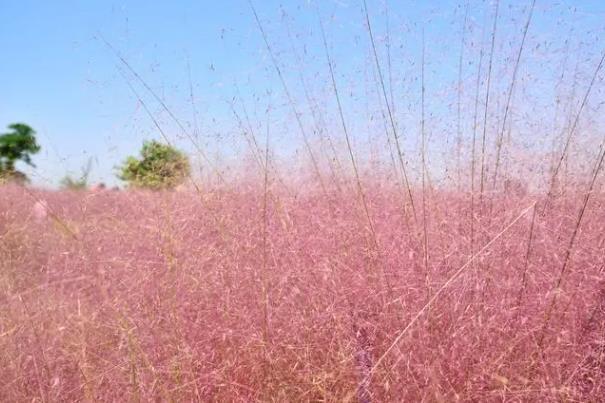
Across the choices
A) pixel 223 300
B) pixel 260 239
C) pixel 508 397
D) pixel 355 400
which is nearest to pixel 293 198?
pixel 260 239

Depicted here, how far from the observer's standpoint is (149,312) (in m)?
1.93

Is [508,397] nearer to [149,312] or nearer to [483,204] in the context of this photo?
[483,204]

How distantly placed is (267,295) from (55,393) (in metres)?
0.75

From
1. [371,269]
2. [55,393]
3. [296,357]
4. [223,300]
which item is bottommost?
[55,393]

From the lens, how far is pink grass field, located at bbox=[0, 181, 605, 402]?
151cm

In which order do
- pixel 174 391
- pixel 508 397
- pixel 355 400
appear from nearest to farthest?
1. pixel 508 397
2. pixel 355 400
3. pixel 174 391

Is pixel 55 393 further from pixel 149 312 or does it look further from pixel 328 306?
pixel 328 306

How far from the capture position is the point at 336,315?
5.51ft

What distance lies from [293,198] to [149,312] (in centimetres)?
92

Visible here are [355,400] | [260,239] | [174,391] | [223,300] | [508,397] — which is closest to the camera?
[508,397]

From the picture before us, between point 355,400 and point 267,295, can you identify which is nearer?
point 355,400

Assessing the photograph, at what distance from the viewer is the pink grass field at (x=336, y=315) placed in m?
1.51

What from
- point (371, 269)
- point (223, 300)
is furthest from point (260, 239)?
point (371, 269)

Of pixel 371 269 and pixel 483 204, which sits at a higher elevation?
pixel 483 204
